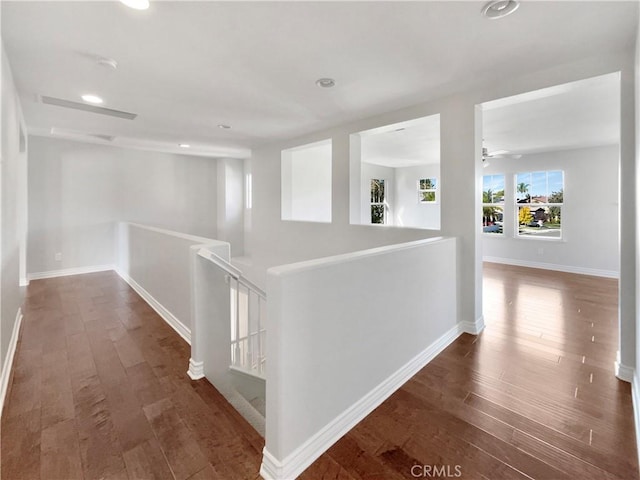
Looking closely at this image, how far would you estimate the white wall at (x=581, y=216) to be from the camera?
5.72 m

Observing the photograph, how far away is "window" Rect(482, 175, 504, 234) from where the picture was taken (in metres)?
7.23

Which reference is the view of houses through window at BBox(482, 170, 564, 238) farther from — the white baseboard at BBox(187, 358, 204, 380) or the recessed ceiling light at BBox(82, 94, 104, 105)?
the recessed ceiling light at BBox(82, 94, 104, 105)

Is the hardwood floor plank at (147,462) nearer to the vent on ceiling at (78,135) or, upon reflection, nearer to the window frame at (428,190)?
the vent on ceiling at (78,135)

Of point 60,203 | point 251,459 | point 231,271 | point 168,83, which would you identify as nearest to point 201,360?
point 231,271

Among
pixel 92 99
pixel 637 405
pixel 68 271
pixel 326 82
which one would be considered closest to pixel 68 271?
pixel 68 271

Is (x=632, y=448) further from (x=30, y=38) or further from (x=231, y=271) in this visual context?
(x=30, y=38)

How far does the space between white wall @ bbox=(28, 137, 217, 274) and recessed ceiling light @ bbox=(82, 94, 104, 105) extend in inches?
124

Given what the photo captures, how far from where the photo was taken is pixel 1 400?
191cm

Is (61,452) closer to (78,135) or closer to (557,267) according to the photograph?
(78,135)

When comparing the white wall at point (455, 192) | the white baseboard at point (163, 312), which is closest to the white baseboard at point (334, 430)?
the white wall at point (455, 192)

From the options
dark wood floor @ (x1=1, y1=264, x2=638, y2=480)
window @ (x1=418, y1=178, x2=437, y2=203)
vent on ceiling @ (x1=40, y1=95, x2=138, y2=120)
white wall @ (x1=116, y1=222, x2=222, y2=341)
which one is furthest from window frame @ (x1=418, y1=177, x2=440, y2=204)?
vent on ceiling @ (x1=40, y1=95, x2=138, y2=120)

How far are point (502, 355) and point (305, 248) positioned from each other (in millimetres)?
3022

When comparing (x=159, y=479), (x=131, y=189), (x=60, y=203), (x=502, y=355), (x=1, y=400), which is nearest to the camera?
(x=159, y=479)

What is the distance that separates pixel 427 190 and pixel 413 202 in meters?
0.53
